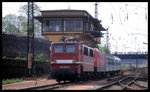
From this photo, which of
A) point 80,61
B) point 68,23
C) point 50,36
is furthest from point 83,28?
point 80,61

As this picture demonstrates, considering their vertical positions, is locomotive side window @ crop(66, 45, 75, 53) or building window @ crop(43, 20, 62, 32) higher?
building window @ crop(43, 20, 62, 32)

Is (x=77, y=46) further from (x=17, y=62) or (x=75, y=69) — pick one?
(x=17, y=62)

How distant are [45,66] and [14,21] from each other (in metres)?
33.0

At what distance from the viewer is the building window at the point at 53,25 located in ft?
168

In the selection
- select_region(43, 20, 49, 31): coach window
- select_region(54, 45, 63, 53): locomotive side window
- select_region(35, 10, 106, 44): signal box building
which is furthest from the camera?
select_region(43, 20, 49, 31): coach window

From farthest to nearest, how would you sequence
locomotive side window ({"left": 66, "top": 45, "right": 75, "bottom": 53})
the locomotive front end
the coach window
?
the coach window < locomotive side window ({"left": 66, "top": 45, "right": 75, "bottom": 53}) < the locomotive front end

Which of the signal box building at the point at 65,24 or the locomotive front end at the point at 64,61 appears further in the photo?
the signal box building at the point at 65,24

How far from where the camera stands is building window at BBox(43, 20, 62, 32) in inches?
2014

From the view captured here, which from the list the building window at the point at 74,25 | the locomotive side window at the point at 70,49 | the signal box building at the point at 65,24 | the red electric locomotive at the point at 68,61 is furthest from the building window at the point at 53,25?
the locomotive side window at the point at 70,49

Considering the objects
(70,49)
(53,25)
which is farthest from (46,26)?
(70,49)

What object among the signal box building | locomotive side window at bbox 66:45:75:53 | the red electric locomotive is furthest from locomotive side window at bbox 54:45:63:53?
the signal box building

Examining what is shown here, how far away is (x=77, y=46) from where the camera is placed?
2605cm

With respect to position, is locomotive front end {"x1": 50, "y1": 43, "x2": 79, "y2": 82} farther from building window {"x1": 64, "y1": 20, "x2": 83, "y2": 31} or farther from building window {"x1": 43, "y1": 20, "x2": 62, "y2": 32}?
building window {"x1": 43, "y1": 20, "x2": 62, "y2": 32}

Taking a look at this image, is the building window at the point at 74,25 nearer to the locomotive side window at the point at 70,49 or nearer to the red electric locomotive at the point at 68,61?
the red electric locomotive at the point at 68,61
